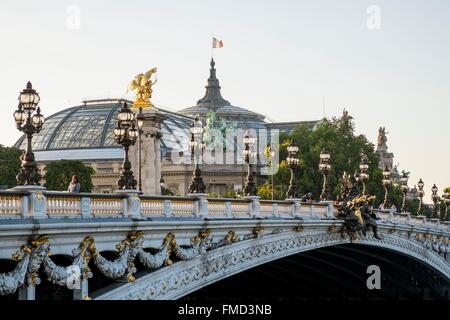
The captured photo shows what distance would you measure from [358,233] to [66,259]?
2688 cm

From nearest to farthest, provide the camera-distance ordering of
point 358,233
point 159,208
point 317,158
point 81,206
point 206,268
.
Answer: point 81,206 → point 159,208 → point 206,268 → point 358,233 → point 317,158

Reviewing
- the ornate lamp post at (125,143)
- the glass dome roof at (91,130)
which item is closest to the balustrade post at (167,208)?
the ornate lamp post at (125,143)

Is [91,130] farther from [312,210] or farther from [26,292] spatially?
[26,292]

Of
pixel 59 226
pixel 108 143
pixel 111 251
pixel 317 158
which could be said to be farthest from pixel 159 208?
pixel 108 143

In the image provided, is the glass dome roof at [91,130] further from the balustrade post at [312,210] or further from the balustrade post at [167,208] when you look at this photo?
the balustrade post at [167,208]

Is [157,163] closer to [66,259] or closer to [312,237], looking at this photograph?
[312,237]

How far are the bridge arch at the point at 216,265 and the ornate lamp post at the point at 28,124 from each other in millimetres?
3530

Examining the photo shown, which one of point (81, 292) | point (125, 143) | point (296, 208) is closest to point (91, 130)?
point (296, 208)

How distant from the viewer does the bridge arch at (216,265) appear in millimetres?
27750

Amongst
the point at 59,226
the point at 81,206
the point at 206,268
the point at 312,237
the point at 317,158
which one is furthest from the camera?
the point at 317,158

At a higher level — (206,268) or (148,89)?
(148,89)

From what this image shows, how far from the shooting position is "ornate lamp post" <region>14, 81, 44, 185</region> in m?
23.4

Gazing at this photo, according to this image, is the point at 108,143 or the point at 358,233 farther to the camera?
the point at 108,143

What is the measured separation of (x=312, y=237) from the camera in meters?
43.9
